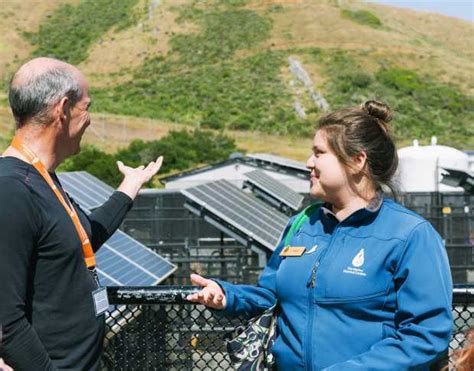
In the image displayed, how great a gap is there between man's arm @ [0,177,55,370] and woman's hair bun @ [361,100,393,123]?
55.2 inches

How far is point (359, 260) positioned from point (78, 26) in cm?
11512

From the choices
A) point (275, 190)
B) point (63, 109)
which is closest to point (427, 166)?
point (275, 190)

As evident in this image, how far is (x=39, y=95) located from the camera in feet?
10.6

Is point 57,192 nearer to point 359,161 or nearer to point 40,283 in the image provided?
point 40,283

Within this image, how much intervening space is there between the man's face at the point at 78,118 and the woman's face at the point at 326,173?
0.99 metres

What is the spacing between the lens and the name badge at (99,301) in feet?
10.9

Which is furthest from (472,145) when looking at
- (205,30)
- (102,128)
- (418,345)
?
(418,345)

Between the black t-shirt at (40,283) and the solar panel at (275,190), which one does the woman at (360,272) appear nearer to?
the black t-shirt at (40,283)

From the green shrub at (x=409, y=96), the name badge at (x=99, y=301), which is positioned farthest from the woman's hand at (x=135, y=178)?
the green shrub at (x=409, y=96)

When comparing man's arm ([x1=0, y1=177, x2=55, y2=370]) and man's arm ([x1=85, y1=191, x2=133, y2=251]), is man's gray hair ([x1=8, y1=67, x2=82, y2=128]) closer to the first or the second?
man's arm ([x1=0, y1=177, x2=55, y2=370])

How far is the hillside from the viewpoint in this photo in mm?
69750

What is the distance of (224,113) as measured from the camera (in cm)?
7238

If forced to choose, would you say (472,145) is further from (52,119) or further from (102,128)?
(52,119)

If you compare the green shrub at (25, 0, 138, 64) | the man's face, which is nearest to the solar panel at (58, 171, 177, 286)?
the man's face
